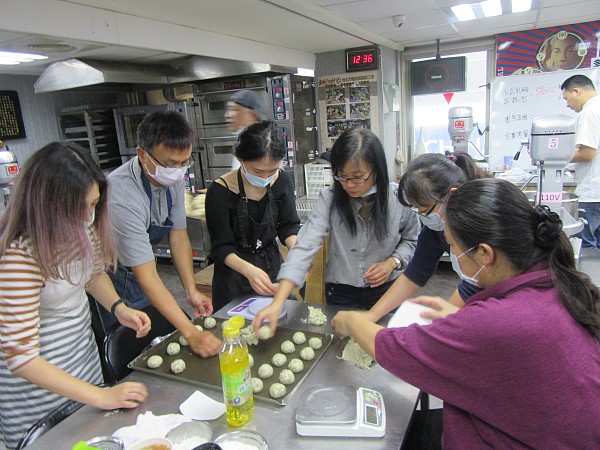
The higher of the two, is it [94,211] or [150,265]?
[94,211]

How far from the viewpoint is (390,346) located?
1044 millimetres

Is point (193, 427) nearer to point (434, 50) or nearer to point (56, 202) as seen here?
point (56, 202)

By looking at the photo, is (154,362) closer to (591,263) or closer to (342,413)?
(342,413)

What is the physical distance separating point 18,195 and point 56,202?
4.1 inches

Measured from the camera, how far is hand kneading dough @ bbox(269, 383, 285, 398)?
3.84ft

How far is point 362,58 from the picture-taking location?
4.66m

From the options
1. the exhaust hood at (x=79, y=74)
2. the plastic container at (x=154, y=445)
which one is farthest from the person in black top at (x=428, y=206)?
the exhaust hood at (x=79, y=74)

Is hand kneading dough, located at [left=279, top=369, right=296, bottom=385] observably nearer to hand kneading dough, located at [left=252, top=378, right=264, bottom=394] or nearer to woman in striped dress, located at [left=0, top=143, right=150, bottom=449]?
hand kneading dough, located at [left=252, top=378, right=264, bottom=394]

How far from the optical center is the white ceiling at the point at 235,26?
7.95ft

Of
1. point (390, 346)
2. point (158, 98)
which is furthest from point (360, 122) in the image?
point (390, 346)

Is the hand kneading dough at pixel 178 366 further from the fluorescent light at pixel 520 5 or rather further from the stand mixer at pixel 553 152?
the fluorescent light at pixel 520 5

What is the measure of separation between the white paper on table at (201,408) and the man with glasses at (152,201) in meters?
0.24

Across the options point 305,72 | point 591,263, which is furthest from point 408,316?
point 305,72

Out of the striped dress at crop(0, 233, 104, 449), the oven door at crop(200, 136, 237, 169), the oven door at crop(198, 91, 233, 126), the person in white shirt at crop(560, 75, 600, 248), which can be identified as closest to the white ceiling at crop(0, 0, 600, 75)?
the oven door at crop(198, 91, 233, 126)
